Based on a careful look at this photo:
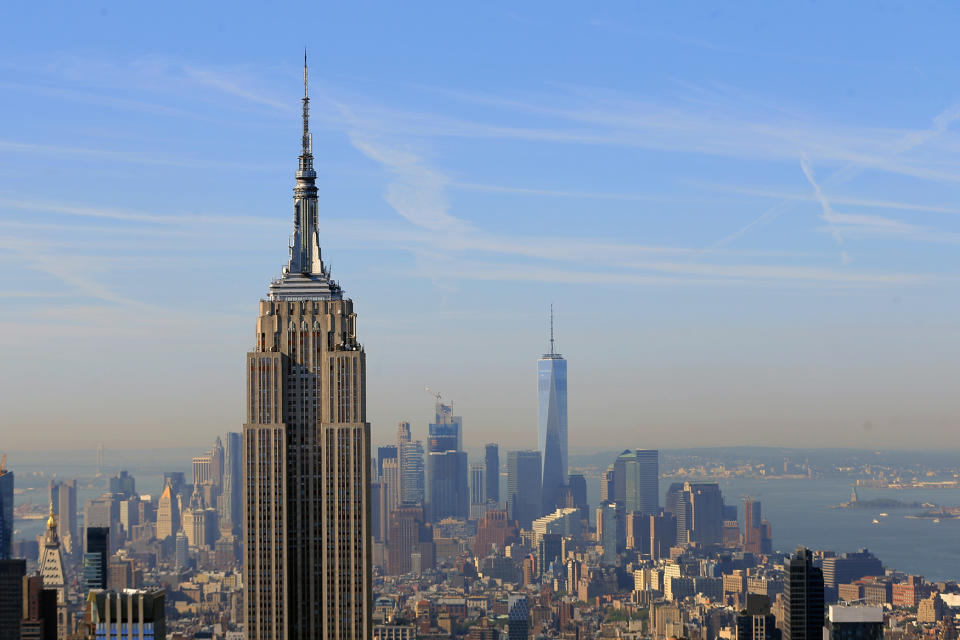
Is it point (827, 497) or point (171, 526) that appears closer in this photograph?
point (171, 526)

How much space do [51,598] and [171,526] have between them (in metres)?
21.8

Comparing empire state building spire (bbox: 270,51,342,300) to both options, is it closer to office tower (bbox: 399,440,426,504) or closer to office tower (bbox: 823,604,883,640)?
office tower (bbox: 823,604,883,640)

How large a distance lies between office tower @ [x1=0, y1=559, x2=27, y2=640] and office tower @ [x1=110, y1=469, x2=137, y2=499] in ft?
13.4

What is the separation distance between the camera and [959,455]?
58562mm

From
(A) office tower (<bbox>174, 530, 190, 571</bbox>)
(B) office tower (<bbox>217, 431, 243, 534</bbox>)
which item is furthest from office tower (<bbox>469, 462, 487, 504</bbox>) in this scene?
(B) office tower (<bbox>217, 431, 243, 534</bbox>)

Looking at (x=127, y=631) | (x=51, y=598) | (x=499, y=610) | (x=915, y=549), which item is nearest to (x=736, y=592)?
(x=499, y=610)

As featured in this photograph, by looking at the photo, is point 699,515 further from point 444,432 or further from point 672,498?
point 444,432

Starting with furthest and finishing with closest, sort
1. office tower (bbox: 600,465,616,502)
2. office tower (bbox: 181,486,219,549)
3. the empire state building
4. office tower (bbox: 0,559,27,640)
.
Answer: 1. office tower (bbox: 600,465,616,502)
2. office tower (bbox: 181,486,219,549)
3. office tower (bbox: 0,559,27,640)
4. the empire state building

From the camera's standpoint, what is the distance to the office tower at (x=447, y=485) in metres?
89.2

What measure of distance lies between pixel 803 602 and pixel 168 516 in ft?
100

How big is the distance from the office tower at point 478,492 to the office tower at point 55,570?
43.1 meters

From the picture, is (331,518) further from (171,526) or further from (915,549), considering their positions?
(915,549)

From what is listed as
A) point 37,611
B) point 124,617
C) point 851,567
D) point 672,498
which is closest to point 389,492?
point 851,567

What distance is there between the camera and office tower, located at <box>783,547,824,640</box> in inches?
1805
